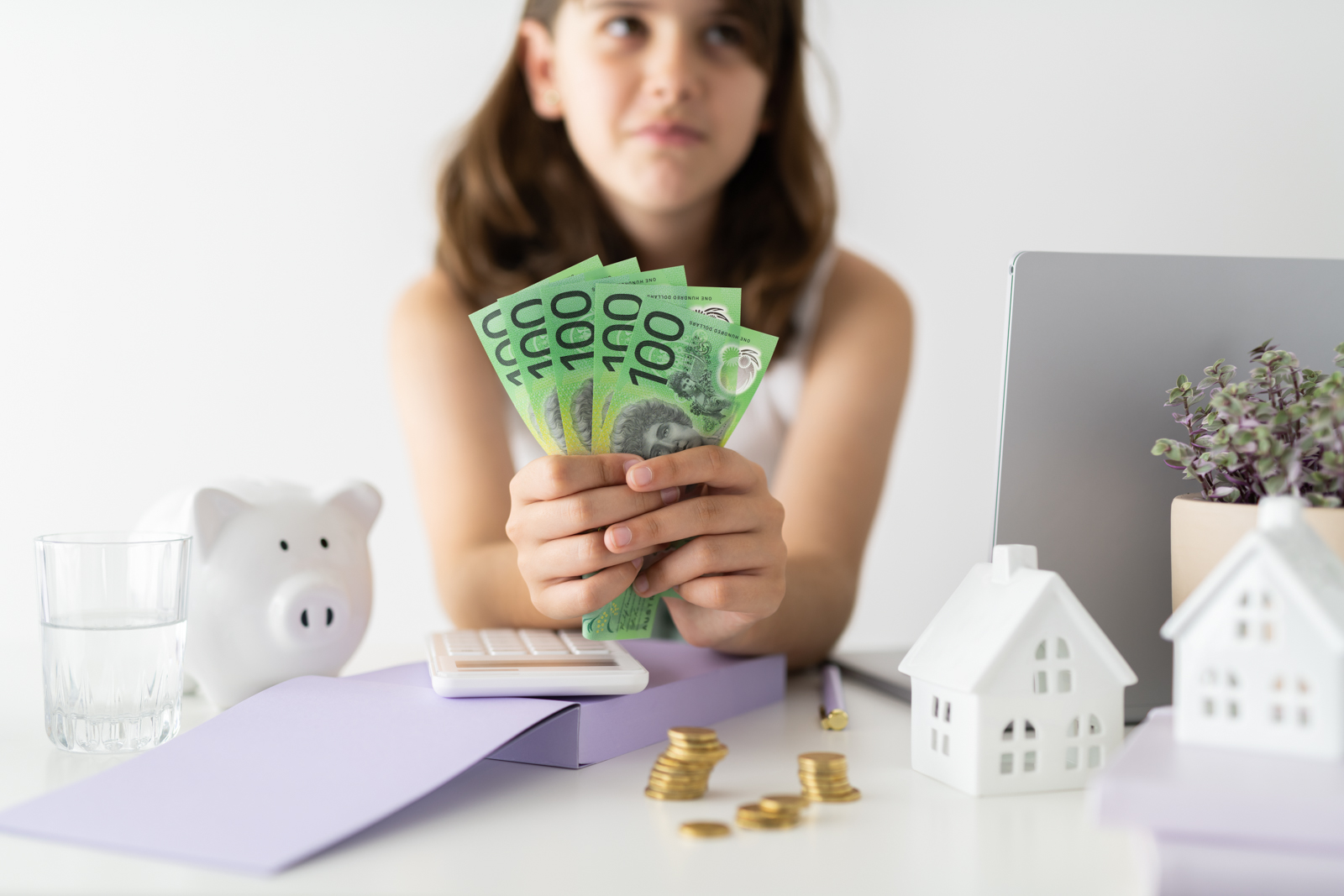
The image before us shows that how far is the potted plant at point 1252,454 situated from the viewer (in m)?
0.57

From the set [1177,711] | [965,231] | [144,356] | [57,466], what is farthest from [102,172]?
[1177,711]

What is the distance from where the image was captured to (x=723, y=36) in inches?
55.0

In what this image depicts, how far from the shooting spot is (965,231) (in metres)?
2.54

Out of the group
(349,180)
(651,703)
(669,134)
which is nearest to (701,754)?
(651,703)

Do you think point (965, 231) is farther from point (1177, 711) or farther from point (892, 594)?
point (1177, 711)

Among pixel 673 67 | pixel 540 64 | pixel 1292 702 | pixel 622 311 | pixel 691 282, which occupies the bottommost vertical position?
pixel 1292 702

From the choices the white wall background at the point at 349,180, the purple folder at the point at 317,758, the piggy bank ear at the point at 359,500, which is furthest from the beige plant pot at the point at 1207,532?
the white wall background at the point at 349,180

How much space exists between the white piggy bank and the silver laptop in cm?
56

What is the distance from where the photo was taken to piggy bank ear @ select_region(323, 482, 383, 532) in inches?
33.9

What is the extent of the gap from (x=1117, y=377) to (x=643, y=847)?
504 mm

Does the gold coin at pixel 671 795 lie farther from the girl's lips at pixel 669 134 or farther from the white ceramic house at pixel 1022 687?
the girl's lips at pixel 669 134

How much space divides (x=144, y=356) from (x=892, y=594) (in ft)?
7.11

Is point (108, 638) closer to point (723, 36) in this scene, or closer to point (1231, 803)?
point (1231, 803)

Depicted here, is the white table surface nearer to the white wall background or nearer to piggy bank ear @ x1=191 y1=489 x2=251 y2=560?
piggy bank ear @ x1=191 y1=489 x2=251 y2=560
